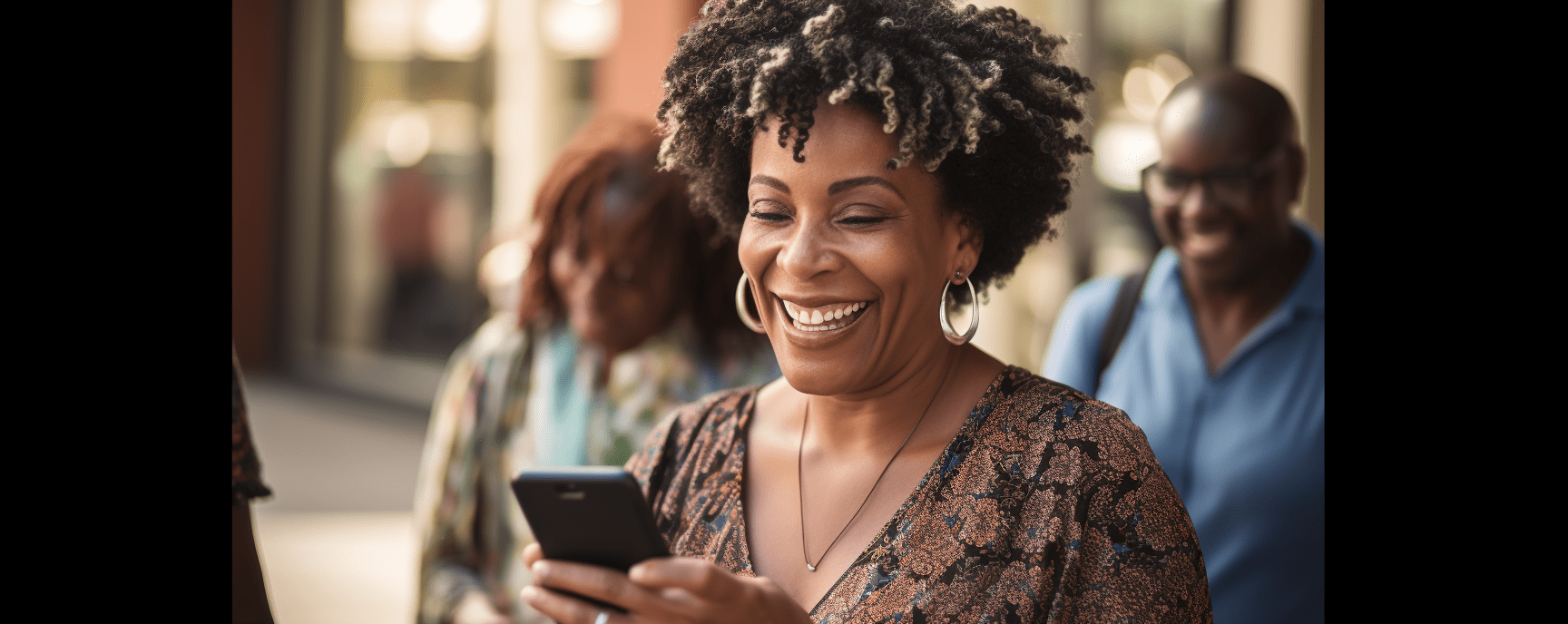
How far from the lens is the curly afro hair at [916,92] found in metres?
1.95

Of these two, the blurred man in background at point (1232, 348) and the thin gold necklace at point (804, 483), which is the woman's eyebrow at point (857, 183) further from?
the blurred man in background at point (1232, 348)

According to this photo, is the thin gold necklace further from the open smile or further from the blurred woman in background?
the blurred woman in background

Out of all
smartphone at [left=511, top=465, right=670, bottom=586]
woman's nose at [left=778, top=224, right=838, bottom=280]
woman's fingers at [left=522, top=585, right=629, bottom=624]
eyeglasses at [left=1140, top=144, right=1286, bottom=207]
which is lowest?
woman's fingers at [left=522, top=585, right=629, bottom=624]

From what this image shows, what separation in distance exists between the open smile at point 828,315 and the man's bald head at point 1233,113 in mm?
1377

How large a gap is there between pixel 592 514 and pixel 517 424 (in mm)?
1741

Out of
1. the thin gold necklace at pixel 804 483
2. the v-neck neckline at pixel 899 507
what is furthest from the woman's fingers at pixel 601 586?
the thin gold necklace at pixel 804 483

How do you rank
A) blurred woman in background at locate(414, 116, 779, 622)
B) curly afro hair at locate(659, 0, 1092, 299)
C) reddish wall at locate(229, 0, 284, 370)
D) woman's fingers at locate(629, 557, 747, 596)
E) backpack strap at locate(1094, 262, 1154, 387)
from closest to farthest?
woman's fingers at locate(629, 557, 747, 596)
curly afro hair at locate(659, 0, 1092, 299)
backpack strap at locate(1094, 262, 1154, 387)
blurred woman in background at locate(414, 116, 779, 622)
reddish wall at locate(229, 0, 284, 370)

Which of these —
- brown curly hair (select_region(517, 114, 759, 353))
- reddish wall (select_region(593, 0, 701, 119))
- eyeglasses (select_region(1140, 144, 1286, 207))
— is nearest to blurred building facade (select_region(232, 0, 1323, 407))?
reddish wall (select_region(593, 0, 701, 119))

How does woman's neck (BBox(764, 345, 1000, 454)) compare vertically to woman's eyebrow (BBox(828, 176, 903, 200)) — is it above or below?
below

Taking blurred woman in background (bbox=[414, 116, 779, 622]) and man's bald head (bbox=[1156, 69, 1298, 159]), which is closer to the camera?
man's bald head (bbox=[1156, 69, 1298, 159])

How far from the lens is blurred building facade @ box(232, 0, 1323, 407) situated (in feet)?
21.0

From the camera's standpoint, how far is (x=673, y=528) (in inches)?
87.1

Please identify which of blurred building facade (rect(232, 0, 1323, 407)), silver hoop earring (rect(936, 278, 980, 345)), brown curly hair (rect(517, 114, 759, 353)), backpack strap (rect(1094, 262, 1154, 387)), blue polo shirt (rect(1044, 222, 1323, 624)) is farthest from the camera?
blurred building facade (rect(232, 0, 1323, 407))
